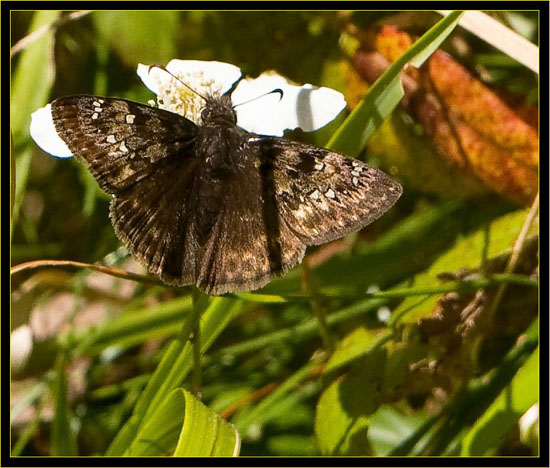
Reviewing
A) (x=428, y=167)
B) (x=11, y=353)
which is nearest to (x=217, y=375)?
Result: (x=11, y=353)

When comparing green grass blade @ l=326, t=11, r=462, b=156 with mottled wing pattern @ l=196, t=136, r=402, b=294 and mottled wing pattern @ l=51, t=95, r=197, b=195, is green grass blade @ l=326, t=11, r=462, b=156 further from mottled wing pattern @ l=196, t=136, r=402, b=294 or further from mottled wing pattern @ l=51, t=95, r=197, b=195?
mottled wing pattern @ l=51, t=95, r=197, b=195

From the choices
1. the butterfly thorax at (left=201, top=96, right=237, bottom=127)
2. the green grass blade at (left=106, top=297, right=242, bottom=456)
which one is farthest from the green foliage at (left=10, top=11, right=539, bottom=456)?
the butterfly thorax at (left=201, top=96, right=237, bottom=127)

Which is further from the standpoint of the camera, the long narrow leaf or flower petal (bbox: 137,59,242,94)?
flower petal (bbox: 137,59,242,94)

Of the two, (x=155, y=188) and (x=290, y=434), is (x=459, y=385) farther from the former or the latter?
(x=155, y=188)

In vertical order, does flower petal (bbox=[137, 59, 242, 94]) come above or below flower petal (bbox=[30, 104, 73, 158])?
above

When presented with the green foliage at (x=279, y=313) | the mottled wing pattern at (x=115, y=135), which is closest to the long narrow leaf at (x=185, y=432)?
the green foliage at (x=279, y=313)

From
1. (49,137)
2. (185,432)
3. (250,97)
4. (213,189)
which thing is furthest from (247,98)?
(185,432)

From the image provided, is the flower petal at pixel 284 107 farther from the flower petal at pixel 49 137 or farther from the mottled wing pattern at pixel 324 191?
the flower petal at pixel 49 137
